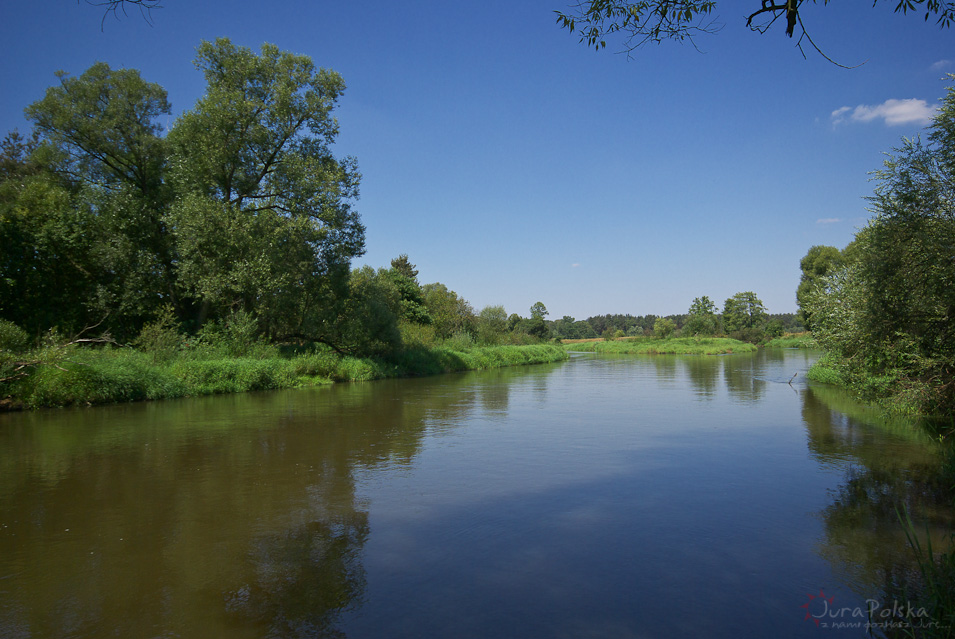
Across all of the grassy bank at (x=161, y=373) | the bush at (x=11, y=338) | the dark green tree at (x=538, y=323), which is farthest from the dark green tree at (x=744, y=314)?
the bush at (x=11, y=338)

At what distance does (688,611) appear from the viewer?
4293mm

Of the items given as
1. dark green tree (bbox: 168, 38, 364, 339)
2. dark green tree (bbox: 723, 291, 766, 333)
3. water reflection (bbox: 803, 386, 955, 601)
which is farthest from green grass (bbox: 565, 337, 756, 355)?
water reflection (bbox: 803, 386, 955, 601)

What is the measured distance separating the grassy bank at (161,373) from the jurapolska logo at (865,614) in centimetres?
1833

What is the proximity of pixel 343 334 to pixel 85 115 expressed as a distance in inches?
584

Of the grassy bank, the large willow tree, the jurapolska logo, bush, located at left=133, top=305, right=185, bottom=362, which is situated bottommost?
the jurapolska logo

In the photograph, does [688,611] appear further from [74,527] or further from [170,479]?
[170,479]

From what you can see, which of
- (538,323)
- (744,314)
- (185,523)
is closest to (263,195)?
(185,523)

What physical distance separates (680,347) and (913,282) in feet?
203

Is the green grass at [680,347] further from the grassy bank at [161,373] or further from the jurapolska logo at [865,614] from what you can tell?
the jurapolska logo at [865,614]

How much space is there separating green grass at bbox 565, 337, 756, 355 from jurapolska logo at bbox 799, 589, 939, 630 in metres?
66.5

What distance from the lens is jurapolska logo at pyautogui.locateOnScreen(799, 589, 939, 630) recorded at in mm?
3947

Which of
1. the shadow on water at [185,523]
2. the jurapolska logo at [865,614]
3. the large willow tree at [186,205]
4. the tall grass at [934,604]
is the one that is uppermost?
the large willow tree at [186,205]

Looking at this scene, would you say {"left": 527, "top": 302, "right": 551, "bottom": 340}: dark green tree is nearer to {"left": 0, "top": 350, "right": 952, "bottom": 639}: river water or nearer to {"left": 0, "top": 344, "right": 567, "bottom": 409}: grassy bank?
{"left": 0, "top": 344, "right": 567, "bottom": 409}: grassy bank

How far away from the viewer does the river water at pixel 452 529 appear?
13.8 feet
